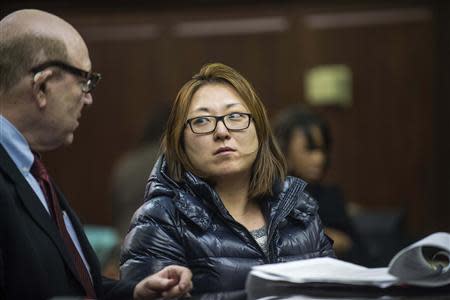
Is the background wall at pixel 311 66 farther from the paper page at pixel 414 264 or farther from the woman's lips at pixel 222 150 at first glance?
the paper page at pixel 414 264

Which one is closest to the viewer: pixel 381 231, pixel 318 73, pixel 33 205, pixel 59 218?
pixel 33 205

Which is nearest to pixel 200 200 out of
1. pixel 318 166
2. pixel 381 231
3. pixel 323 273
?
pixel 323 273

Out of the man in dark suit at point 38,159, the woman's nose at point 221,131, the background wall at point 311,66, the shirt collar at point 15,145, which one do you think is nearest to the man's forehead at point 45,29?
the man in dark suit at point 38,159

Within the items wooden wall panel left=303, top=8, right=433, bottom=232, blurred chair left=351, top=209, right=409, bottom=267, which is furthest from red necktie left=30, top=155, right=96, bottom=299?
wooden wall panel left=303, top=8, right=433, bottom=232

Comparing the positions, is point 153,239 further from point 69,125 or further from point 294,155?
point 294,155

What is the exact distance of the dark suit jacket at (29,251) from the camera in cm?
188

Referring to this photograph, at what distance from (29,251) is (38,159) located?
0.99ft

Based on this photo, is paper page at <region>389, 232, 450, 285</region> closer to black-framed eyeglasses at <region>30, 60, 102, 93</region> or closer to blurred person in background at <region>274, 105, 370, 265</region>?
black-framed eyeglasses at <region>30, 60, 102, 93</region>

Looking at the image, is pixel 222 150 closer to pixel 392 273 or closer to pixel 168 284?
pixel 168 284

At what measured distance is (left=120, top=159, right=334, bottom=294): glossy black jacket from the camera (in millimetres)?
1852

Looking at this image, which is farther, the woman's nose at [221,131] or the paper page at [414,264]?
the woman's nose at [221,131]

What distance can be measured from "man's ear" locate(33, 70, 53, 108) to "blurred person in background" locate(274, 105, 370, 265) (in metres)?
1.44

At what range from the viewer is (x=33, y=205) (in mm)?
1978

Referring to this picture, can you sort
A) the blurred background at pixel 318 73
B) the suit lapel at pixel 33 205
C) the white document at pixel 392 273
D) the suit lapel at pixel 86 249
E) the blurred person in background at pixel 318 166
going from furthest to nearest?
the blurred background at pixel 318 73 → the blurred person in background at pixel 318 166 → the suit lapel at pixel 86 249 → the suit lapel at pixel 33 205 → the white document at pixel 392 273
